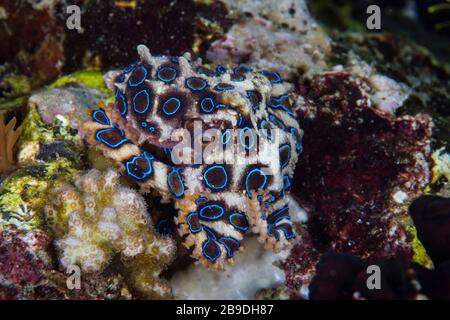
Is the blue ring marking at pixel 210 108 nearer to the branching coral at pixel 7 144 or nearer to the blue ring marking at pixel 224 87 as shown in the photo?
the blue ring marking at pixel 224 87

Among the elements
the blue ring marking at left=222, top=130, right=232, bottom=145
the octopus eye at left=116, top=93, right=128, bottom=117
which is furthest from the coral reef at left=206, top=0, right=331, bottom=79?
the blue ring marking at left=222, top=130, right=232, bottom=145

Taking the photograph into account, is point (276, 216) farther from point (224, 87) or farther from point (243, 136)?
point (224, 87)

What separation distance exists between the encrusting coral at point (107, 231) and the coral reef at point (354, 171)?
141 cm

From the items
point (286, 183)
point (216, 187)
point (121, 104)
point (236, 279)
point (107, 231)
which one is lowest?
point (236, 279)

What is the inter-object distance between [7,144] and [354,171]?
12.5 ft

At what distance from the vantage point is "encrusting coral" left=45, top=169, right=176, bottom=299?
3.95 meters

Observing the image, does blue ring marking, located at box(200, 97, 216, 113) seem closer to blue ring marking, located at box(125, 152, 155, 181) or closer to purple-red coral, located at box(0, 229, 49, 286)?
blue ring marking, located at box(125, 152, 155, 181)

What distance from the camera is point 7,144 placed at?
459 cm

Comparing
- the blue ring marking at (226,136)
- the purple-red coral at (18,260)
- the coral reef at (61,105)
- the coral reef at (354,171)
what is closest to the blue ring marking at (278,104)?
the coral reef at (354,171)

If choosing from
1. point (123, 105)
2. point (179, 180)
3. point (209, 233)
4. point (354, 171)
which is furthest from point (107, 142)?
point (354, 171)

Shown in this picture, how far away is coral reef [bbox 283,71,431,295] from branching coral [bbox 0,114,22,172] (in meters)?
3.06

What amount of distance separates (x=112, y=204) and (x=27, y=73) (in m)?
3.60

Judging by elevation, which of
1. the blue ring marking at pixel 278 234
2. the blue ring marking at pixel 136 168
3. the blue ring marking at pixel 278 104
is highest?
the blue ring marking at pixel 278 104

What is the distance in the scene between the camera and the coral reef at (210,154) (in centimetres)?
423
